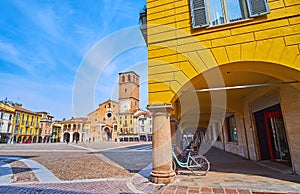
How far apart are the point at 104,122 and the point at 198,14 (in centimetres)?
6052

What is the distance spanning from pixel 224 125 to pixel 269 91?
6.57 m

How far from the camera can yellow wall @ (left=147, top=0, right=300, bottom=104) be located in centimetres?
414

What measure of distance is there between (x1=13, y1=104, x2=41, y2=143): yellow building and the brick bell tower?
1116 inches

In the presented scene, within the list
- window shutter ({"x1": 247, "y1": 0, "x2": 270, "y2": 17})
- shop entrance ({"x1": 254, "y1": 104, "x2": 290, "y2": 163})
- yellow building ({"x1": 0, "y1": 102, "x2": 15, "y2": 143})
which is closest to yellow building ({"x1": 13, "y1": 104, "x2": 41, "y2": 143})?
yellow building ({"x1": 0, "y1": 102, "x2": 15, "y2": 143})

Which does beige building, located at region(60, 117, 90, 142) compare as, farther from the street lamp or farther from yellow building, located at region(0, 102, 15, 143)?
the street lamp

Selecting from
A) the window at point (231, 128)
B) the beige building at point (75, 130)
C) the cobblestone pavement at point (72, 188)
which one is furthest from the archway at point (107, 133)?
the cobblestone pavement at point (72, 188)

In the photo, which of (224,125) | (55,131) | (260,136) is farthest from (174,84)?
(55,131)

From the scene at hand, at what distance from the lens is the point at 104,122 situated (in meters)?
61.5

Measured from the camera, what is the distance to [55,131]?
62.2 metres

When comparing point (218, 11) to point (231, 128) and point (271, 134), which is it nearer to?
point (271, 134)

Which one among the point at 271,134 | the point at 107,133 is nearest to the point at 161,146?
the point at 271,134

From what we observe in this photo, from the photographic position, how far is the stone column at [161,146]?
446 cm

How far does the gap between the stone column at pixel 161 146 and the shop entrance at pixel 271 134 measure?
508 centimetres

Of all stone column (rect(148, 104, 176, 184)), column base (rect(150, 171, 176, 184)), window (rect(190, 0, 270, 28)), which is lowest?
column base (rect(150, 171, 176, 184))
